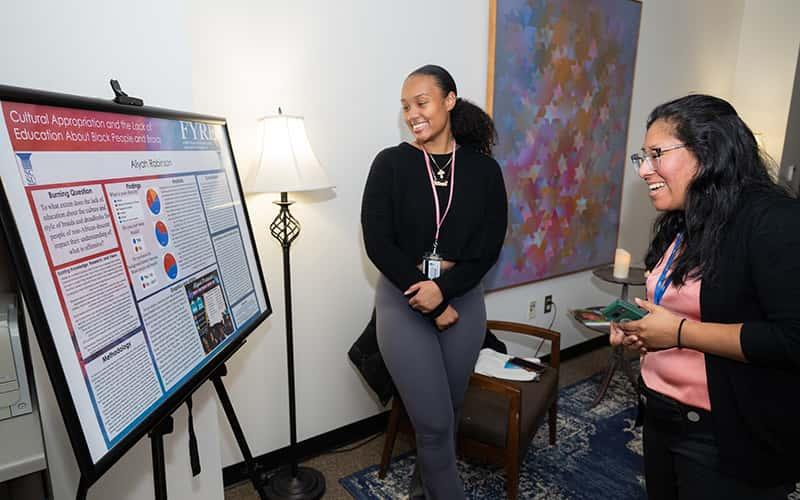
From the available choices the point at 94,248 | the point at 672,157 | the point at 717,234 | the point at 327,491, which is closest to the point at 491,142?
the point at 672,157

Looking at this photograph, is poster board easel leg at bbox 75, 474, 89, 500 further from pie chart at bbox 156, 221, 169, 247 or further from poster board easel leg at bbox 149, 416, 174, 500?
pie chart at bbox 156, 221, 169, 247

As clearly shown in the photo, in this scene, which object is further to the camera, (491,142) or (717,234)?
(491,142)

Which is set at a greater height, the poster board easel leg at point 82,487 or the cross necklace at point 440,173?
the cross necklace at point 440,173

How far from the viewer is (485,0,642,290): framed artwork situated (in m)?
2.67

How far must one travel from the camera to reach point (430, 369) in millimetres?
1642

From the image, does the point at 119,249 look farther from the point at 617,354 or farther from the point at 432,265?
the point at 617,354

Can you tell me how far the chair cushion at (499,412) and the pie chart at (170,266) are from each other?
131 centimetres

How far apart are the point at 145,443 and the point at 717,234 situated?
5.14 feet

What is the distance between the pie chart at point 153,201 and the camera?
3.58 feet

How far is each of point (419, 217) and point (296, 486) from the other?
4.05 ft

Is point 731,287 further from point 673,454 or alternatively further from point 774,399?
point 673,454

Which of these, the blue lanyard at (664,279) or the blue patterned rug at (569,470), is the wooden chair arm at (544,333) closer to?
the blue patterned rug at (569,470)

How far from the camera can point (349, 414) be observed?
7.98 ft

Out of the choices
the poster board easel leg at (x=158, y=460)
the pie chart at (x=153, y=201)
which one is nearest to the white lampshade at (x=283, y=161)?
the pie chart at (x=153, y=201)
